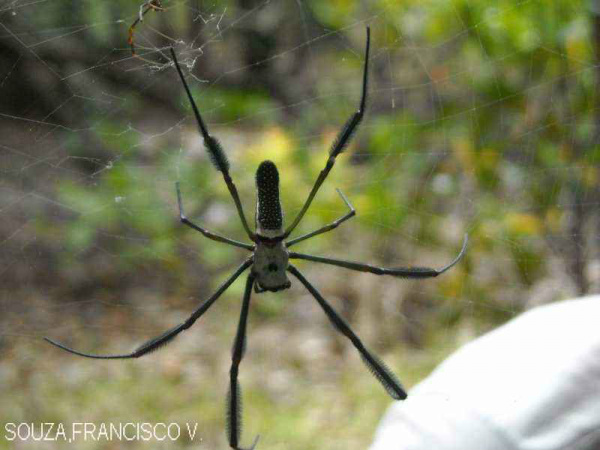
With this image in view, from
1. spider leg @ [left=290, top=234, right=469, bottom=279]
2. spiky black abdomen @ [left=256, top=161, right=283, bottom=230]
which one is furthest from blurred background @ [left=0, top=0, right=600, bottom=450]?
spiky black abdomen @ [left=256, top=161, right=283, bottom=230]

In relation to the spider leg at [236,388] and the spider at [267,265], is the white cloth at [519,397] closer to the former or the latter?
the spider at [267,265]

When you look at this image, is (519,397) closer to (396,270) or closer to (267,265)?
(396,270)

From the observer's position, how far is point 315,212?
187 centimetres

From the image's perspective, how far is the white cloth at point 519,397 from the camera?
0.81 metres

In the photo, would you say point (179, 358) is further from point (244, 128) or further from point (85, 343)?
point (244, 128)

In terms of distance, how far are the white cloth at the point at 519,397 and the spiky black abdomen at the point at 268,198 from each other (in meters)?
0.31

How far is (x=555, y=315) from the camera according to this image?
92cm

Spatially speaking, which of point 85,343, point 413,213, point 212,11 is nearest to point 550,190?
point 413,213

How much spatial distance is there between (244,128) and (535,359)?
1.49 m

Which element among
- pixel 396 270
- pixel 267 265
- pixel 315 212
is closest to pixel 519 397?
pixel 396 270

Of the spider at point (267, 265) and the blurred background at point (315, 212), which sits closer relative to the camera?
the spider at point (267, 265)

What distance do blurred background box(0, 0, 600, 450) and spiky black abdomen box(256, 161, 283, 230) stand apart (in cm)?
63

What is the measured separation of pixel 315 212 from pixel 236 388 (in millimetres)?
942

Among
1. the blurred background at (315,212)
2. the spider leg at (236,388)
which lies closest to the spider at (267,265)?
the spider leg at (236,388)
